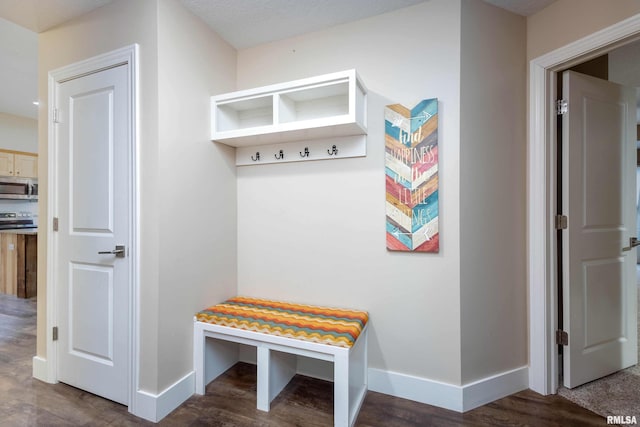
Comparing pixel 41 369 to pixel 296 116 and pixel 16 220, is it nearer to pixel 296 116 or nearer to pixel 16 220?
pixel 296 116

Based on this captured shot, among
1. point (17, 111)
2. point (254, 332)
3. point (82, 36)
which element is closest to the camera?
point (254, 332)

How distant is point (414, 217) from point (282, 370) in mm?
1270

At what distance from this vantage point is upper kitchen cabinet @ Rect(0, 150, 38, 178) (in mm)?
4395

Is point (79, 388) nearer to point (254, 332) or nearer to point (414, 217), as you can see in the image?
point (254, 332)

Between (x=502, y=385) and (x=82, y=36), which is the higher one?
(x=82, y=36)

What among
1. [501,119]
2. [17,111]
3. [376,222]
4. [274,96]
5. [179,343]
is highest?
[17,111]

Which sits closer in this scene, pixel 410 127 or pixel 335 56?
pixel 410 127

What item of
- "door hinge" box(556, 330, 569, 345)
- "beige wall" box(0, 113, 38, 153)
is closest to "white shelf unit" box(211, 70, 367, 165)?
"door hinge" box(556, 330, 569, 345)

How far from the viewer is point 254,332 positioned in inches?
66.2

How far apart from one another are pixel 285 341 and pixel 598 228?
6.99 feet

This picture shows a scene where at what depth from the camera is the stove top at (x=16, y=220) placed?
4.39 meters

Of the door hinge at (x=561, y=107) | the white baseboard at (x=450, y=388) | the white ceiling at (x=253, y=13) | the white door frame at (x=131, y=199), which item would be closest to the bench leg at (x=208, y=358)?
the white door frame at (x=131, y=199)

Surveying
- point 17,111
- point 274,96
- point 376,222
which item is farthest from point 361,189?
point 17,111

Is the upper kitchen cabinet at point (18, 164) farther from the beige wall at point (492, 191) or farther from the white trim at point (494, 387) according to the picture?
the white trim at point (494, 387)
